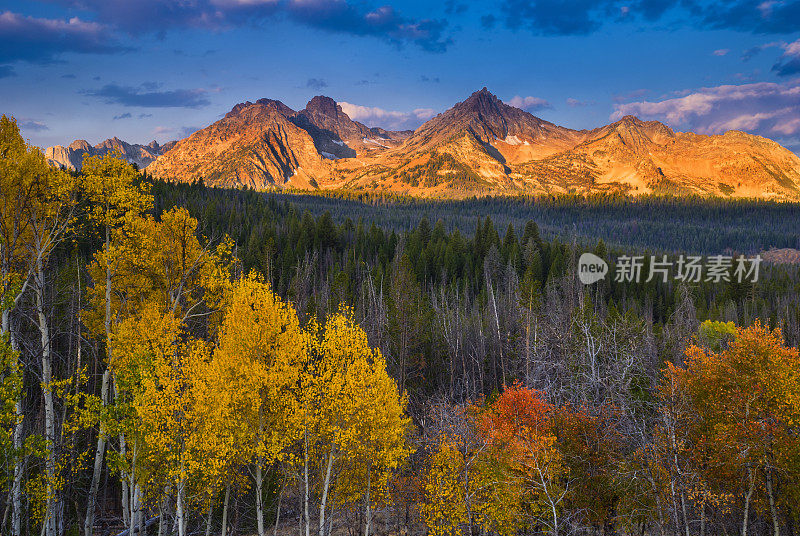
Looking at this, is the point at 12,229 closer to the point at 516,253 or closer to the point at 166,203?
the point at 516,253

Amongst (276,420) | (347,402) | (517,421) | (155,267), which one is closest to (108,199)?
(155,267)

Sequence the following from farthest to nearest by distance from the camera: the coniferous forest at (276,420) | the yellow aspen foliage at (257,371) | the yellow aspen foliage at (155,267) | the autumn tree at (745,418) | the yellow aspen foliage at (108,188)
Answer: the autumn tree at (745,418) → the yellow aspen foliage at (155,267) → the yellow aspen foliage at (257,371) → the yellow aspen foliage at (108,188) → the coniferous forest at (276,420)

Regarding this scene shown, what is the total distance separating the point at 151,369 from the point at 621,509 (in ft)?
82.1

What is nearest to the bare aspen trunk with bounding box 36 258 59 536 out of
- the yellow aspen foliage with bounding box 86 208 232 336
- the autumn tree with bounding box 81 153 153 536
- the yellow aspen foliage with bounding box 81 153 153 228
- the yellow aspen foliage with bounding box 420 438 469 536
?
the autumn tree with bounding box 81 153 153 536

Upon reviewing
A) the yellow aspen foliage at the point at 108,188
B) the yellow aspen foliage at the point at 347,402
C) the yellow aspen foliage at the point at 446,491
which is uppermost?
the yellow aspen foliage at the point at 108,188

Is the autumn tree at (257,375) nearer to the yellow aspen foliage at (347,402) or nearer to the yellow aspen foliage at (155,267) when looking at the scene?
the yellow aspen foliage at (347,402)

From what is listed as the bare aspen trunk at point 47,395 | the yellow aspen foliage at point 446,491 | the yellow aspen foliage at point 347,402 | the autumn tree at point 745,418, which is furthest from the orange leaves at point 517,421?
the bare aspen trunk at point 47,395

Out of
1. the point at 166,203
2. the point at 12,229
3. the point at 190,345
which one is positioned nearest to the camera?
the point at 12,229

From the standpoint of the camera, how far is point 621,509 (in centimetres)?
2627

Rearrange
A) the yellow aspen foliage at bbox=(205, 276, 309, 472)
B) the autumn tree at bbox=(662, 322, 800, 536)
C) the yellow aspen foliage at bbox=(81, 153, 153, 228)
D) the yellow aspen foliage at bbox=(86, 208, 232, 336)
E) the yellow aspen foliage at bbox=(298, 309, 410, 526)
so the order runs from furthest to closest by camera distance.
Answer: the autumn tree at bbox=(662, 322, 800, 536)
the yellow aspen foliage at bbox=(298, 309, 410, 526)
the yellow aspen foliage at bbox=(86, 208, 232, 336)
the yellow aspen foliage at bbox=(205, 276, 309, 472)
the yellow aspen foliage at bbox=(81, 153, 153, 228)

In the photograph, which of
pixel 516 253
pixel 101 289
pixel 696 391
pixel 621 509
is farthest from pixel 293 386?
pixel 516 253

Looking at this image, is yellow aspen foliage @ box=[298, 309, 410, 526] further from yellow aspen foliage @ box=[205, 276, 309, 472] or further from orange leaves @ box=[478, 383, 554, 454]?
orange leaves @ box=[478, 383, 554, 454]

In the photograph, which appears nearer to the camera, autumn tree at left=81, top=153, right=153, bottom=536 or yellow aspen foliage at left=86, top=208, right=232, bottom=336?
autumn tree at left=81, top=153, right=153, bottom=536

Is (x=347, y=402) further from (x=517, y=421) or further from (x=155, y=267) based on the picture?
(x=517, y=421)
